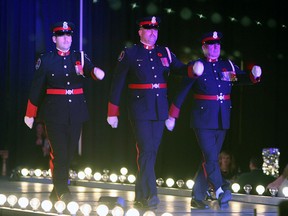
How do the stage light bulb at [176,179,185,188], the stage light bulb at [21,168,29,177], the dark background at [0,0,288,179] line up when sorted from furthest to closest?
1. the stage light bulb at [21,168,29,177]
2. the dark background at [0,0,288,179]
3. the stage light bulb at [176,179,185,188]

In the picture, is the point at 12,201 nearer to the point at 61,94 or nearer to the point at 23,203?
the point at 23,203

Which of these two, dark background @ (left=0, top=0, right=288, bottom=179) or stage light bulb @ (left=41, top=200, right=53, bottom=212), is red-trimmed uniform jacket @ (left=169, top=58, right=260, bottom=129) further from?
dark background @ (left=0, top=0, right=288, bottom=179)

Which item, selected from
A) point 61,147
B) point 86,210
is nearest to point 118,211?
point 86,210

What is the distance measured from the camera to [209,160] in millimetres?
6223

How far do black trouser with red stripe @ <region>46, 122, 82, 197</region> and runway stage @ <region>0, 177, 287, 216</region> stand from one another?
9.6 inches

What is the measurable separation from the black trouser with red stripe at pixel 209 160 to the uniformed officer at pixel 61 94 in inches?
39.5

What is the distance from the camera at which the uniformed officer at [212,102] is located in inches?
245

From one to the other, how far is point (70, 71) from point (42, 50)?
151 inches

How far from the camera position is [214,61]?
20.5 feet

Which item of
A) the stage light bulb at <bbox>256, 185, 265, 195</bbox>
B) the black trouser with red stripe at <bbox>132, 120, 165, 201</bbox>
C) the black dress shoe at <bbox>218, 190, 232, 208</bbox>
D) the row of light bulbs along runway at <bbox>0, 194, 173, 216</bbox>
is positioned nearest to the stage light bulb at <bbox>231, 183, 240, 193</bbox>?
the stage light bulb at <bbox>256, 185, 265, 195</bbox>

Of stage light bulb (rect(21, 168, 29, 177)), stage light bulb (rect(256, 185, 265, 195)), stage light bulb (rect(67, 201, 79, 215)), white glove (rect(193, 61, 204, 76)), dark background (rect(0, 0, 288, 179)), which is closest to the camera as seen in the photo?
white glove (rect(193, 61, 204, 76))

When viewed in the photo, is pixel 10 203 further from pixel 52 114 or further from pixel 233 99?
pixel 233 99

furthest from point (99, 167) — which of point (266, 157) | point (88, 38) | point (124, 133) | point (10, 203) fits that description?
point (10, 203)

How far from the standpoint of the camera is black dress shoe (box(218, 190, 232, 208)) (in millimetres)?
6344
